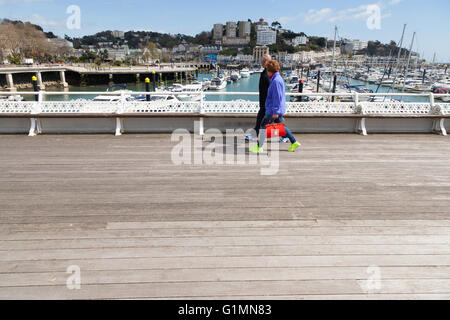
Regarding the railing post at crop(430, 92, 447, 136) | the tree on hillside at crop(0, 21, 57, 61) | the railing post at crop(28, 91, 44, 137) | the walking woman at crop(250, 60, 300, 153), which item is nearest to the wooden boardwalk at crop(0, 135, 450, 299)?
the walking woman at crop(250, 60, 300, 153)

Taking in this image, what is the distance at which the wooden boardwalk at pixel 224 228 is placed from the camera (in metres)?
2.24

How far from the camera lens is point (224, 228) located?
303cm

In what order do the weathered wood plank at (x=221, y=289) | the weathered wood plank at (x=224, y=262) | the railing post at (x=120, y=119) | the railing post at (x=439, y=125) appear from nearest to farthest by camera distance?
the weathered wood plank at (x=221, y=289) < the weathered wood plank at (x=224, y=262) < the railing post at (x=120, y=119) < the railing post at (x=439, y=125)

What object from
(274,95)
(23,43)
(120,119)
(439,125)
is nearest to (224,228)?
(274,95)

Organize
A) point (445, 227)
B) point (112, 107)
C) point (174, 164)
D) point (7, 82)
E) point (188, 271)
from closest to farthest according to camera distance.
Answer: point (188, 271) → point (445, 227) → point (174, 164) → point (112, 107) → point (7, 82)

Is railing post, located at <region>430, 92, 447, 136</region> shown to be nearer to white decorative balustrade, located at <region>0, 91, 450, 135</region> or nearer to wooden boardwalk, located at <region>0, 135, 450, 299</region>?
white decorative balustrade, located at <region>0, 91, 450, 135</region>

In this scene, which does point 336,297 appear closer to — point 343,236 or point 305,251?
point 305,251

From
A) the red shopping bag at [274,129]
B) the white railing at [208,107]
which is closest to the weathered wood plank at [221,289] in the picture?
the red shopping bag at [274,129]

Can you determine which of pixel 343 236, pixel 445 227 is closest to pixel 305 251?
pixel 343 236

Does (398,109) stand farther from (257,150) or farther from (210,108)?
(210,108)

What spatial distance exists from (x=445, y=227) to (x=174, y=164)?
145 inches

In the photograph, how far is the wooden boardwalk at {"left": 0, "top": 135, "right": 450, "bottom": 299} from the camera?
7.34ft

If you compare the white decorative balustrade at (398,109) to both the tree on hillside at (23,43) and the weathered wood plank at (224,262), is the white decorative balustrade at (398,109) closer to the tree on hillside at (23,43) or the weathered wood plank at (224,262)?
the weathered wood plank at (224,262)
